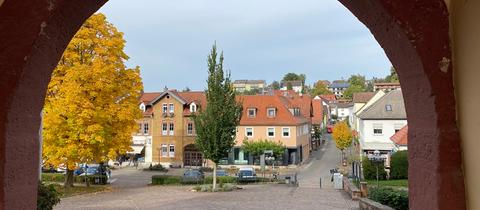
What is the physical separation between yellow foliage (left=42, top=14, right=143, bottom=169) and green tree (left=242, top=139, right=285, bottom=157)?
57.5 ft

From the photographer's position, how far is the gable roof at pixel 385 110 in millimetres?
36928

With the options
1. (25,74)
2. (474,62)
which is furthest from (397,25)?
(25,74)

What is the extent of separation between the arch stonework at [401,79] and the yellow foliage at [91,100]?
1799cm

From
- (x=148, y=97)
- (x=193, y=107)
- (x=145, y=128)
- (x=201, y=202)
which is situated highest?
(x=148, y=97)

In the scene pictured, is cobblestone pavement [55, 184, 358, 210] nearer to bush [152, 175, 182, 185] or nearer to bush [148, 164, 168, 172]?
bush [152, 175, 182, 185]

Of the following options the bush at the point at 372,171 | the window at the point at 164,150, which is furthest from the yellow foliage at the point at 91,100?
the window at the point at 164,150

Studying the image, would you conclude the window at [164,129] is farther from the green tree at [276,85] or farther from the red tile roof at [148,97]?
the green tree at [276,85]

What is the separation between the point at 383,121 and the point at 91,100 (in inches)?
1028

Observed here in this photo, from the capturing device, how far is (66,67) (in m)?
20.7

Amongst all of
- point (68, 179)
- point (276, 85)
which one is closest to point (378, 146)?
point (68, 179)

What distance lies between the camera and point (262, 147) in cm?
3809

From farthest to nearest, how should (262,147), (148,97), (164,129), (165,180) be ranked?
(148,97)
(164,129)
(262,147)
(165,180)

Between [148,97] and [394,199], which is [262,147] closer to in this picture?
[148,97]

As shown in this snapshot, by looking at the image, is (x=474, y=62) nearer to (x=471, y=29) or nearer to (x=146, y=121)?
(x=471, y=29)
